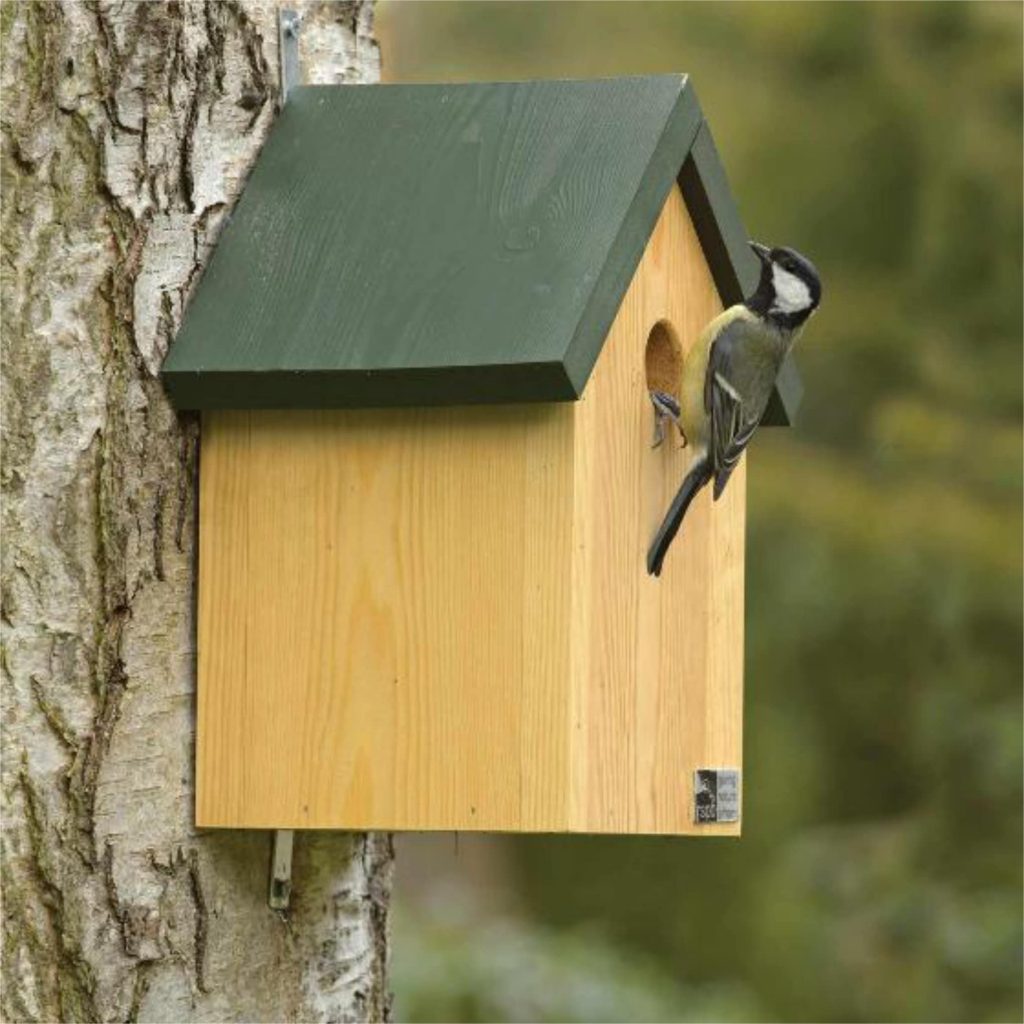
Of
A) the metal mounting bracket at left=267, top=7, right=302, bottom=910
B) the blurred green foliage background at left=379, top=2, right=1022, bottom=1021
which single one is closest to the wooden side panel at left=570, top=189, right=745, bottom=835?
the metal mounting bracket at left=267, top=7, right=302, bottom=910

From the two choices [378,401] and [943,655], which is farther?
[943,655]

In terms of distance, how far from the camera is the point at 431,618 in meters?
3.38

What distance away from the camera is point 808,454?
695 cm

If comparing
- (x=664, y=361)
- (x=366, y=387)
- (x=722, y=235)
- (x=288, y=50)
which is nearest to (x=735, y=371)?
(x=664, y=361)

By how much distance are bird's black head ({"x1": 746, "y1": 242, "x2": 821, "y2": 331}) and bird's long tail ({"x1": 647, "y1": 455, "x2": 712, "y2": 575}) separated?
35cm

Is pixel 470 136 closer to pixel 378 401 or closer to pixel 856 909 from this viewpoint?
pixel 378 401

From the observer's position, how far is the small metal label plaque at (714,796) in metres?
3.75

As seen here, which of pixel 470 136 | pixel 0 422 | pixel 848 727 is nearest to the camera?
pixel 0 422

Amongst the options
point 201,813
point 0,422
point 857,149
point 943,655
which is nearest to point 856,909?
point 943,655

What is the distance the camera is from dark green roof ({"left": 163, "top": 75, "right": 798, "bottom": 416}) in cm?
332

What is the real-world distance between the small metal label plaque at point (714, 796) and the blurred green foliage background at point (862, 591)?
237 centimetres

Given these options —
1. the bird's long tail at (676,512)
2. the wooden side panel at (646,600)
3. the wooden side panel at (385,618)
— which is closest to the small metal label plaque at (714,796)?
the wooden side panel at (646,600)

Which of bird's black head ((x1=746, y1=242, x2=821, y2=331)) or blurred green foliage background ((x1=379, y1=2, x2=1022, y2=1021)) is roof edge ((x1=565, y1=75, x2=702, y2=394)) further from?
blurred green foliage background ((x1=379, y1=2, x2=1022, y2=1021))

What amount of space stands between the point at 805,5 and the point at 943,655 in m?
1.91
